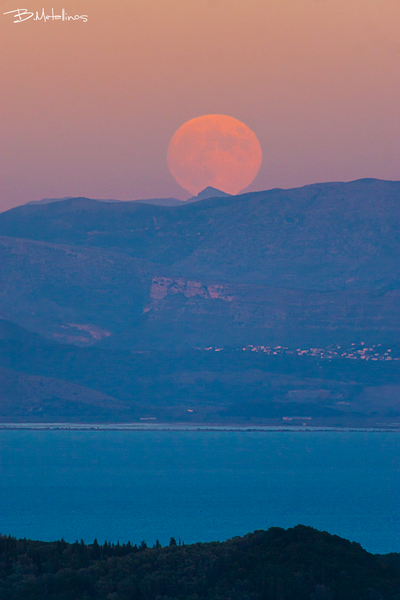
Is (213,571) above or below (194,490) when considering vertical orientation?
below

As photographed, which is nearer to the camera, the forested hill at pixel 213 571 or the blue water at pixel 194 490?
the forested hill at pixel 213 571

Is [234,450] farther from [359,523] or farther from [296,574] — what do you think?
[296,574]

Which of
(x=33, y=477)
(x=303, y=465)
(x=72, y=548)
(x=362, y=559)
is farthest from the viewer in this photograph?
(x=303, y=465)

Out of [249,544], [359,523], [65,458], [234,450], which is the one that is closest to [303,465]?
[234,450]

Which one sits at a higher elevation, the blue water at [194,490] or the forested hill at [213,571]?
the blue water at [194,490]
